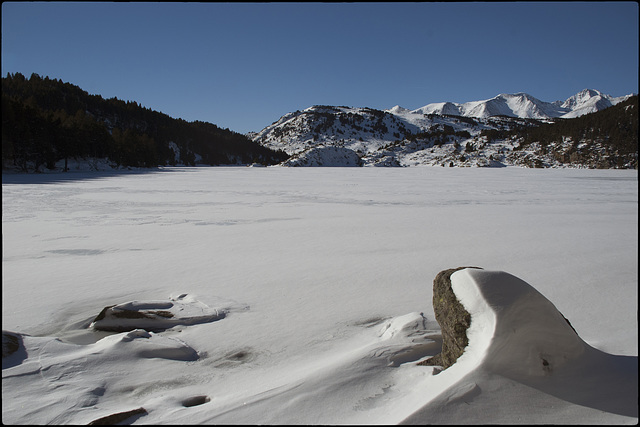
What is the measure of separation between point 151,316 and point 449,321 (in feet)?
9.15

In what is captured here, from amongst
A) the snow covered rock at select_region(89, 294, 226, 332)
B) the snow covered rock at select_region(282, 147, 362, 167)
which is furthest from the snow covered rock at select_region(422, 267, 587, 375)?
the snow covered rock at select_region(282, 147, 362, 167)

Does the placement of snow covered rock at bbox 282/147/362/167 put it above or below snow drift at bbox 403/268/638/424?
above

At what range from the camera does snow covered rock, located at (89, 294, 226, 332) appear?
3.31 metres

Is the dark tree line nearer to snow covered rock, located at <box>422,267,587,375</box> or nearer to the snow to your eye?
the snow

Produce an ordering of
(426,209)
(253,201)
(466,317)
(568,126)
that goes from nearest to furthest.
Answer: (466,317) → (426,209) → (253,201) → (568,126)

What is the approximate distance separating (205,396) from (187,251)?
4.02m

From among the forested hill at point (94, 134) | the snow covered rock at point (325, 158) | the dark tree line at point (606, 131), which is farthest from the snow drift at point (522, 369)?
the snow covered rock at point (325, 158)

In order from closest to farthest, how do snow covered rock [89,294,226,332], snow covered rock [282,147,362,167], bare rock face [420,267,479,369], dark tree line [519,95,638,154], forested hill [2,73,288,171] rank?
1. bare rock face [420,267,479,369]
2. snow covered rock [89,294,226,332]
3. forested hill [2,73,288,171]
4. dark tree line [519,95,638,154]
5. snow covered rock [282,147,362,167]

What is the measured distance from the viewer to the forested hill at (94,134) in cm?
1180

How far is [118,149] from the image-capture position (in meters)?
44.8

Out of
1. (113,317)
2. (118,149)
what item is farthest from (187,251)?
(118,149)

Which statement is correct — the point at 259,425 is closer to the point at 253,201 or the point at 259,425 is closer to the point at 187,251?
the point at 187,251

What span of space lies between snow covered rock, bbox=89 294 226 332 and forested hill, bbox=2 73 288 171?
1934 millimetres

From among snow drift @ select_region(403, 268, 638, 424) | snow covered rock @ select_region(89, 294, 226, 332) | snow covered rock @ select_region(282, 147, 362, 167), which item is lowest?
snow covered rock @ select_region(89, 294, 226, 332)
